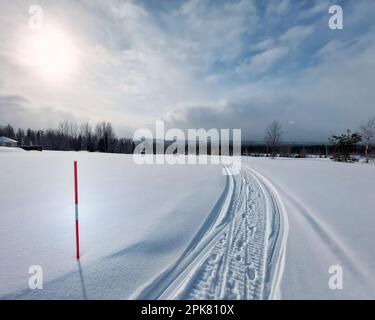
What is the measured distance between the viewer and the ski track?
2.30 m

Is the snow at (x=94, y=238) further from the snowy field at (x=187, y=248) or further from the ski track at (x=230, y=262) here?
the ski track at (x=230, y=262)

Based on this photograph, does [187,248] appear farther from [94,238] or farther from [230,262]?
[94,238]

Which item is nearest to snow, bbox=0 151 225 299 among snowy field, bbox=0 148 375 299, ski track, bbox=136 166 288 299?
snowy field, bbox=0 148 375 299

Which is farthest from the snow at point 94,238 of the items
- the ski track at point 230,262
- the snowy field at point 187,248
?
the ski track at point 230,262

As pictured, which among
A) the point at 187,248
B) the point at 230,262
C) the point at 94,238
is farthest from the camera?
the point at 94,238

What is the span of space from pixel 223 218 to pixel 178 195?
8.13ft

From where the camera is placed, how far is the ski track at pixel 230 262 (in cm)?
230

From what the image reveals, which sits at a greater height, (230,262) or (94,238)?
(94,238)

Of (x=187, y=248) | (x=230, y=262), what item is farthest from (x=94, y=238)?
(x=230, y=262)

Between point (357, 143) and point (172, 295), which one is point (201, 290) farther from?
point (357, 143)

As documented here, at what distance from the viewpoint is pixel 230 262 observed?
9.37ft

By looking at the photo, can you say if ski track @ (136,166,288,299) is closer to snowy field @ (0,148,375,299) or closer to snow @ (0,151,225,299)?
snowy field @ (0,148,375,299)

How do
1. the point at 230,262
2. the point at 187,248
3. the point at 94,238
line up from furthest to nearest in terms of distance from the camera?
the point at 94,238, the point at 187,248, the point at 230,262
